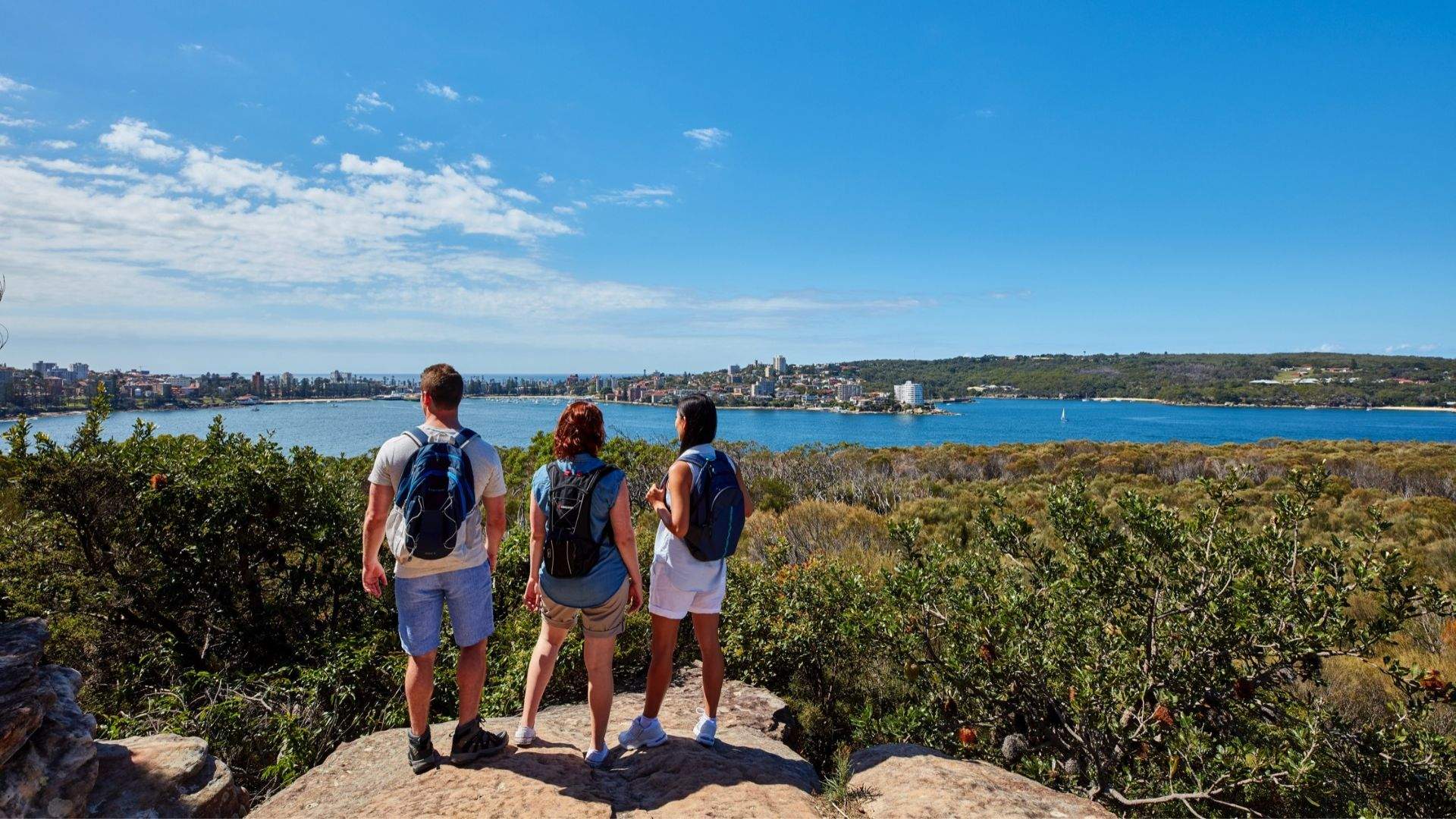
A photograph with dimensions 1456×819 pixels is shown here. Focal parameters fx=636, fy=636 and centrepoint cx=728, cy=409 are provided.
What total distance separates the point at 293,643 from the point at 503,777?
3.46m

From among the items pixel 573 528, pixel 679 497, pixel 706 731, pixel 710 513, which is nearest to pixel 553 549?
pixel 573 528

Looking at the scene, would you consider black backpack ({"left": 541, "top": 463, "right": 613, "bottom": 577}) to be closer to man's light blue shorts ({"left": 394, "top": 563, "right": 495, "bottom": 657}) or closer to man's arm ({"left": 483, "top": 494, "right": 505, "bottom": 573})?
man's arm ({"left": 483, "top": 494, "right": 505, "bottom": 573})

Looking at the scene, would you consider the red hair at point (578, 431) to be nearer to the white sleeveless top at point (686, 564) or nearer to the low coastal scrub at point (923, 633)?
the white sleeveless top at point (686, 564)

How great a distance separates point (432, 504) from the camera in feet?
9.56

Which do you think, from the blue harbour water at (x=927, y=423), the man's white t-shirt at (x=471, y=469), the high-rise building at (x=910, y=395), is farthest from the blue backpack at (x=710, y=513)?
the high-rise building at (x=910, y=395)

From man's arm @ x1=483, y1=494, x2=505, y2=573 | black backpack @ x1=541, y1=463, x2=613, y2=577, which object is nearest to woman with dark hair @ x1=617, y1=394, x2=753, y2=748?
black backpack @ x1=541, y1=463, x2=613, y2=577

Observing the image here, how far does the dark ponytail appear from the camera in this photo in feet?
11.0

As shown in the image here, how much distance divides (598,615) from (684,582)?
1.51 feet

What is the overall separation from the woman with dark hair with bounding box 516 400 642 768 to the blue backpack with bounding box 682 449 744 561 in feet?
1.03

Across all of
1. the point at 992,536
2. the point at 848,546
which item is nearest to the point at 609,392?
the point at 848,546

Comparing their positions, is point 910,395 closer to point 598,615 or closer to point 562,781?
point 598,615

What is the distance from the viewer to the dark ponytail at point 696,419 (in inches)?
132

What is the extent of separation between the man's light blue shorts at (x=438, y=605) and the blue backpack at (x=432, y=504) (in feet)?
0.64

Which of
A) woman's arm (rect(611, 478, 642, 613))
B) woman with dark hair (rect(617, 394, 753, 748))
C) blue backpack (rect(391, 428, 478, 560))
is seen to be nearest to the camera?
blue backpack (rect(391, 428, 478, 560))
